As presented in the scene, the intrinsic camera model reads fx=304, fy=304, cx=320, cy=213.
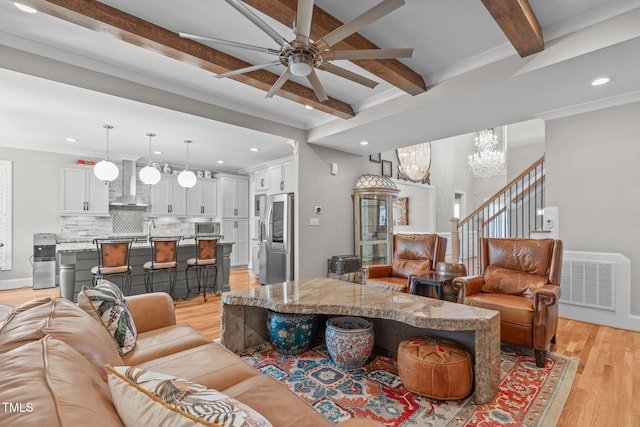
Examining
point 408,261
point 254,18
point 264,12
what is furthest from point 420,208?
point 254,18

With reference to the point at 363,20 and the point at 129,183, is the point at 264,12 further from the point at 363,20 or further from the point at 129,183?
the point at 129,183

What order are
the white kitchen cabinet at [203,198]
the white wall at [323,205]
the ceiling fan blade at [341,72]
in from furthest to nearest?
1. the white kitchen cabinet at [203,198]
2. the white wall at [323,205]
3. the ceiling fan blade at [341,72]

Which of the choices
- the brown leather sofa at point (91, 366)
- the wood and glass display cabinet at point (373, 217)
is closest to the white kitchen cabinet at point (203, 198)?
the wood and glass display cabinet at point (373, 217)

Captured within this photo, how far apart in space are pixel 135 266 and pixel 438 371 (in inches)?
169

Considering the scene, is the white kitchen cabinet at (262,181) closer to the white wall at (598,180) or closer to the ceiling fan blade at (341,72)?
the ceiling fan blade at (341,72)

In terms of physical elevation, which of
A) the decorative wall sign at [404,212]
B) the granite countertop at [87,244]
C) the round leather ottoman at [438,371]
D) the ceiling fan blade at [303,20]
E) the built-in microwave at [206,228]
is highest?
the ceiling fan blade at [303,20]

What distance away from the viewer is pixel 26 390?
626 millimetres

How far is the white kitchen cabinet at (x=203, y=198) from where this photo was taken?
7102 mm

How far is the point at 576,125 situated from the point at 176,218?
7345 mm

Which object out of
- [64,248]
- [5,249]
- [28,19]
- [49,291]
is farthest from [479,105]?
[5,249]

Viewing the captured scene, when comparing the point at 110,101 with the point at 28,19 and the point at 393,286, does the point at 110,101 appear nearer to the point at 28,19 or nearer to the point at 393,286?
the point at 28,19

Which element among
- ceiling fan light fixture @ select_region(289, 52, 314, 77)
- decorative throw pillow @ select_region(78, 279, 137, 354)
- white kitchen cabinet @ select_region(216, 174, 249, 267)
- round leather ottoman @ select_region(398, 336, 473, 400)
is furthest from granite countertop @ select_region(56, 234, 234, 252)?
round leather ottoman @ select_region(398, 336, 473, 400)

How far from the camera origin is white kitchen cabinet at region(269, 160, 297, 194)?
5688 millimetres

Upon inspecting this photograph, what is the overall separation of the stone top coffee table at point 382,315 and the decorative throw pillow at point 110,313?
0.83 metres
